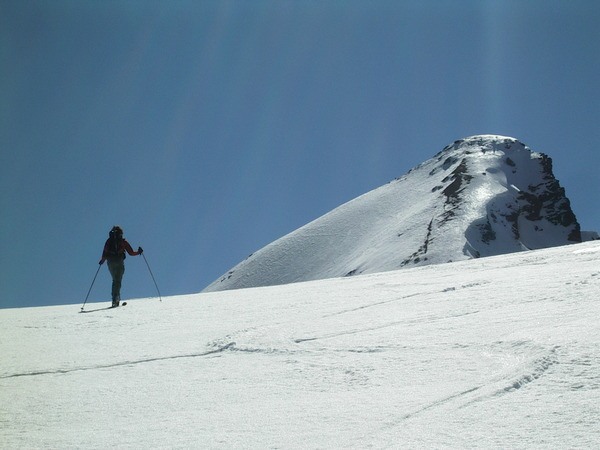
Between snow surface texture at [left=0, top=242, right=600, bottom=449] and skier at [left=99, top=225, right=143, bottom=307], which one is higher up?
skier at [left=99, top=225, right=143, bottom=307]

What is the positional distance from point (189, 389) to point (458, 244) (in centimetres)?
10946

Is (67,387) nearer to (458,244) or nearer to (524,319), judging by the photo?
(524,319)

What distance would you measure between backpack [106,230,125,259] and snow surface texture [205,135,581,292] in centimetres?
8905

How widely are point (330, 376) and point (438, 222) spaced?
122 m

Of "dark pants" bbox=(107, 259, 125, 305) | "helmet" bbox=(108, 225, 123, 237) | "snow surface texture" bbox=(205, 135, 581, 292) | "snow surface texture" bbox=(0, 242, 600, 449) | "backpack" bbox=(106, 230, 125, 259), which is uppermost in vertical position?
"snow surface texture" bbox=(205, 135, 581, 292)

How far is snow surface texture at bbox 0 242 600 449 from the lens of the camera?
4473mm

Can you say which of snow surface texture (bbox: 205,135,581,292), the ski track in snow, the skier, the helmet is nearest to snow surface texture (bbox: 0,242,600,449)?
the ski track in snow

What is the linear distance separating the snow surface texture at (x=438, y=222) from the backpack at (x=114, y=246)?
89.1 m

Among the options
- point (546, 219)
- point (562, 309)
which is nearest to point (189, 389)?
point (562, 309)

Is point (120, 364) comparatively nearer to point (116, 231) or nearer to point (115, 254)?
point (115, 254)

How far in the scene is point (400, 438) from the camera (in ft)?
14.0

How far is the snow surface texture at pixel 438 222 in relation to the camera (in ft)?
383

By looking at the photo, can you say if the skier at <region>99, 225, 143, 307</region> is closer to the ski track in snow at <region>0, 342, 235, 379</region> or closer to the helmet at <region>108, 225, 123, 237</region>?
the helmet at <region>108, 225, 123, 237</region>

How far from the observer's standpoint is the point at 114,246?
1546 cm
